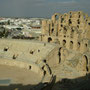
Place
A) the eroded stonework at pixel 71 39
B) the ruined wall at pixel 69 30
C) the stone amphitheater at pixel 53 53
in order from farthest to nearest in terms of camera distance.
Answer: the ruined wall at pixel 69 30 < the eroded stonework at pixel 71 39 < the stone amphitheater at pixel 53 53

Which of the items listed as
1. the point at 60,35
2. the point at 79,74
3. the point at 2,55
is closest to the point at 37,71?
the point at 79,74

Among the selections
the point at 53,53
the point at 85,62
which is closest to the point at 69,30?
the point at 53,53

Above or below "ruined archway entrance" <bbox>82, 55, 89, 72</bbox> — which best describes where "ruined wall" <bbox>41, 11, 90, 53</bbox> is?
above

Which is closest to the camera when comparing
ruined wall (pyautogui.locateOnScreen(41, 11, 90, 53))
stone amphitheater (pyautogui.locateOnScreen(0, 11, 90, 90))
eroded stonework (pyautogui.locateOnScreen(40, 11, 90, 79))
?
stone amphitheater (pyautogui.locateOnScreen(0, 11, 90, 90))

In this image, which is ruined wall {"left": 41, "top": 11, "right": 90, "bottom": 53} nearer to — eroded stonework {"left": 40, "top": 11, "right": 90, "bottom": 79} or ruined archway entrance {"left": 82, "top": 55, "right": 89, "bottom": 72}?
eroded stonework {"left": 40, "top": 11, "right": 90, "bottom": 79}

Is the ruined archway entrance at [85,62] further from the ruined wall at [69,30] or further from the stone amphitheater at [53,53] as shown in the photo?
the ruined wall at [69,30]

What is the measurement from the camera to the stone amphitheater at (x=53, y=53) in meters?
19.6

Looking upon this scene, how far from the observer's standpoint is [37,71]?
21.6 meters

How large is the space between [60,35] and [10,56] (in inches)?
375

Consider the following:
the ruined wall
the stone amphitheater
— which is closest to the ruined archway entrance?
the stone amphitheater

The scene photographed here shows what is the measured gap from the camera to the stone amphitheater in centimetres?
1961

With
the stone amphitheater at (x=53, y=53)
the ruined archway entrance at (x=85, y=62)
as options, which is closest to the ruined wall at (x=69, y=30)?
the stone amphitheater at (x=53, y=53)

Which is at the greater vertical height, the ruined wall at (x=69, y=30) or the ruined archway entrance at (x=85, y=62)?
the ruined wall at (x=69, y=30)

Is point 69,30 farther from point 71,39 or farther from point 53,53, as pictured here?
point 53,53
